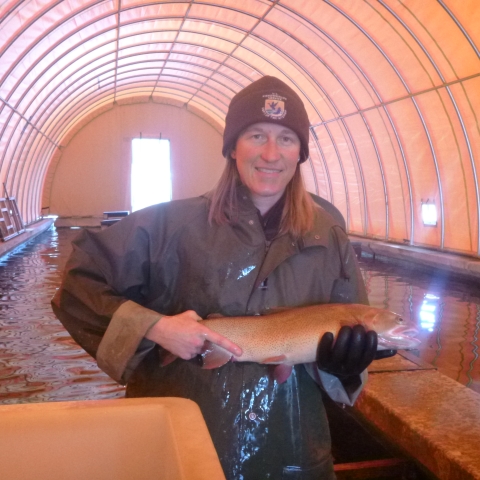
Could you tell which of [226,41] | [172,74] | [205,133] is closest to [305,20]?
[226,41]

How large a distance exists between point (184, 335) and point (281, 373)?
53 centimetres

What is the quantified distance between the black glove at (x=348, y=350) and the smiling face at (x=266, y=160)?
0.74 metres

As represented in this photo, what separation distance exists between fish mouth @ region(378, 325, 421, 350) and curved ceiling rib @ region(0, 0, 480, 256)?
35.9ft

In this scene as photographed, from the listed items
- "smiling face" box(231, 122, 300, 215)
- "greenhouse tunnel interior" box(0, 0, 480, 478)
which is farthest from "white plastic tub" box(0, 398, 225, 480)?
"greenhouse tunnel interior" box(0, 0, 480, 478)

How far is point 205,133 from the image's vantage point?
112 ft

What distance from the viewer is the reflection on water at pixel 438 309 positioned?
784cm

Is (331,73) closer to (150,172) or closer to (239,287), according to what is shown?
(150,172)

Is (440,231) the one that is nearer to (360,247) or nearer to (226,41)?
(360,247)

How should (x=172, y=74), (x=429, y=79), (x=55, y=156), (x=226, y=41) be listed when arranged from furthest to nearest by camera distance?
1. (x=55, y=156)
2. (x=172, y=74)
3. (x=226, y=41)
4. (x=429, y=79)

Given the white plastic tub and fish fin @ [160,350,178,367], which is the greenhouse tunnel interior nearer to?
fish fin @ [160,350,178,367]

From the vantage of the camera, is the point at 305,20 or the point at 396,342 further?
the point at 305,20

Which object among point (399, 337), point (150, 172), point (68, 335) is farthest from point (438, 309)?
point (150, 172)

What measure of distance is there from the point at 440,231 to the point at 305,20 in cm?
688

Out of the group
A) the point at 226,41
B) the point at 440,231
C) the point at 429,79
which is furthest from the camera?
the point at 226,41
